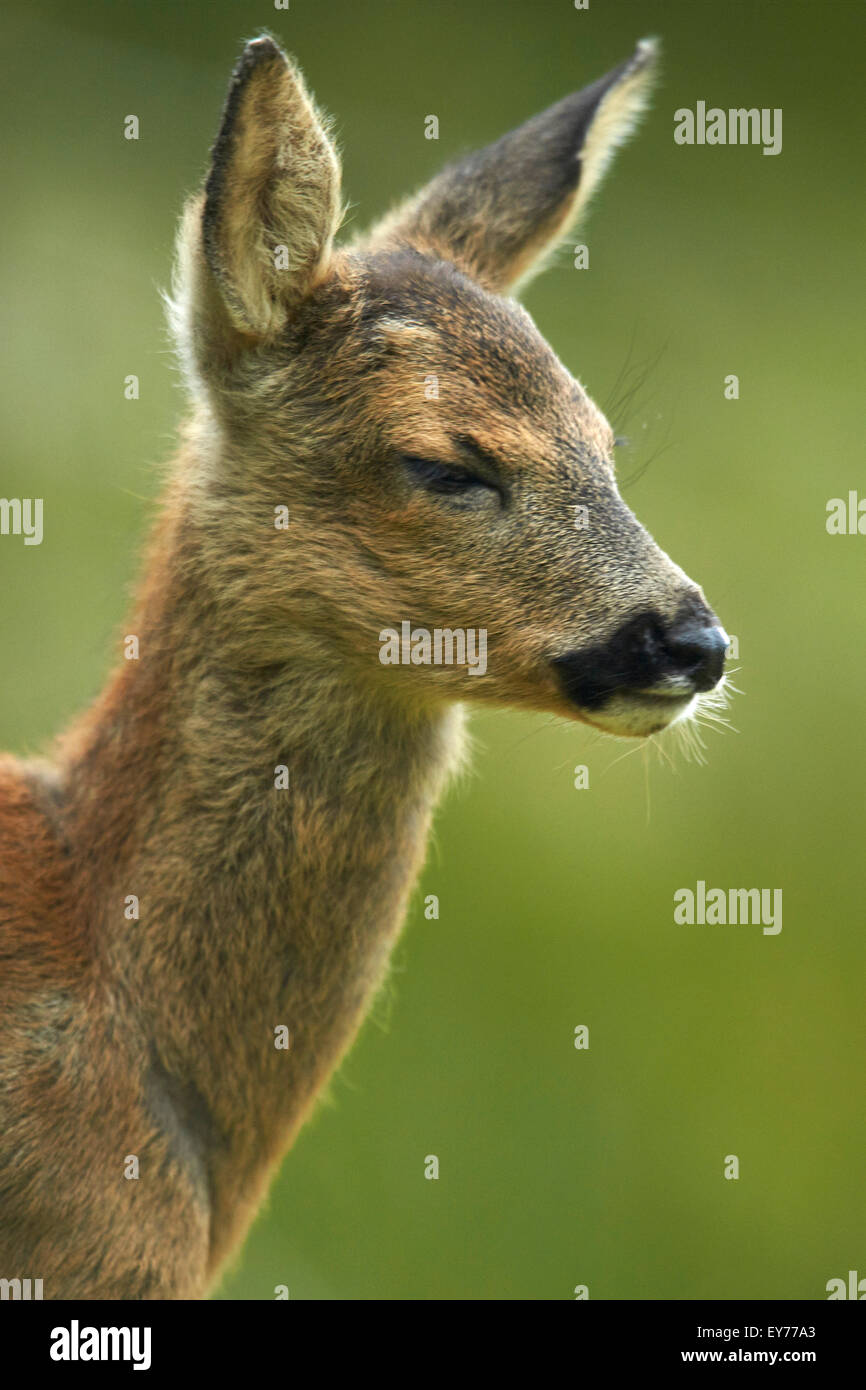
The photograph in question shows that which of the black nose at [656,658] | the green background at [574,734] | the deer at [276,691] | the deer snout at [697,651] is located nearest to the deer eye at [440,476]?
the deer at [276,691]

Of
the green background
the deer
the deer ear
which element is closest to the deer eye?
the deer

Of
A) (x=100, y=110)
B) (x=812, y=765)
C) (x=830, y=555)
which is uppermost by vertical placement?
(x=100, y=110)

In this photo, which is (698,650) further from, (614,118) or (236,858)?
(614,118)

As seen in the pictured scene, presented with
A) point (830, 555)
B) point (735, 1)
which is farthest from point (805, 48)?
point (830, 555)

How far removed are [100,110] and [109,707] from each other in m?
7.03

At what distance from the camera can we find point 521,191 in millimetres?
4723

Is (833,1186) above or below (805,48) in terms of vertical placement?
below

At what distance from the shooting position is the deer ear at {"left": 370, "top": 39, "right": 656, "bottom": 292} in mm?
4695

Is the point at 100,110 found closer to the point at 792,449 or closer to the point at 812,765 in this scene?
the point at 792,449

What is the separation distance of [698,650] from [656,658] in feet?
0.34

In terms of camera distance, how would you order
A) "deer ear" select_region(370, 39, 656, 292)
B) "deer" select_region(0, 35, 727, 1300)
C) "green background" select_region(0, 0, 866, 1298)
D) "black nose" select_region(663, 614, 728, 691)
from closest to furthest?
"black nose" select_region(663, 614, 728, 691)
"deer" select_region(0, 35, 727, 1300)
"deer ear" select_region(370, 39, 656, 292)
"green background" select_region(0, 0, 866, 1298)

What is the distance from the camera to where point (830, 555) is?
982 centimetres

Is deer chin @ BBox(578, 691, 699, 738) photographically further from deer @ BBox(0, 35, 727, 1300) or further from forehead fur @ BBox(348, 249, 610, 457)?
forehead fur @ BBox(348, 249, 610, 457)

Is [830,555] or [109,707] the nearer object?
[109,707]
